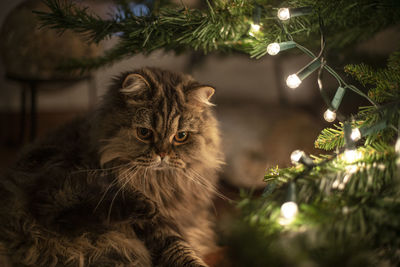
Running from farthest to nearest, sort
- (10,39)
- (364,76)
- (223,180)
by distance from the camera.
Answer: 1. (223,180)
2. (10,39)
3. (364,76)

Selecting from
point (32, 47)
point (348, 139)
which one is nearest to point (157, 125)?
point (348, 139)

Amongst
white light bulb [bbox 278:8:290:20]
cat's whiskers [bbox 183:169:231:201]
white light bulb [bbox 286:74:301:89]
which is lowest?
cat's whiskers [bbox 183:169:231:201]

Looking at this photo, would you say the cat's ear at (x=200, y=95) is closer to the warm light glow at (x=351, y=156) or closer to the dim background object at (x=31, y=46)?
the warm light glow at (x=351, y=156)

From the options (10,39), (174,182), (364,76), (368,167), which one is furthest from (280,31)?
Result: (10,39)

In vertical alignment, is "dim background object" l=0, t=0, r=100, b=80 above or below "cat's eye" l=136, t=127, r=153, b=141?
above

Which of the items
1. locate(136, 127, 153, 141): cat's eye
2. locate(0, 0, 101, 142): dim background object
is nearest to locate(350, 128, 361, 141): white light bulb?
locate(136, 127, 153, 141): cat's eye

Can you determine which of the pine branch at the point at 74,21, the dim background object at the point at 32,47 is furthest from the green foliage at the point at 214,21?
the dim background object at the point at 32,47

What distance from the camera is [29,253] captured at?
3.03 feet

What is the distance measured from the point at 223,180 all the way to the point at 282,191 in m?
1.33

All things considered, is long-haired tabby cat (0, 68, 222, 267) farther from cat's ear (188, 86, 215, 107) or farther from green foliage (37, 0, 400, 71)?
green foliage (37, 0, 400, 71)

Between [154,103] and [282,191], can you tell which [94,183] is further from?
[282,191]

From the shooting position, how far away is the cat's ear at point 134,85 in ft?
3.37

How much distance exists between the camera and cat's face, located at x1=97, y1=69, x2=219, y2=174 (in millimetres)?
1025

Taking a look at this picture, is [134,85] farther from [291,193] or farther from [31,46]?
[31,46]
